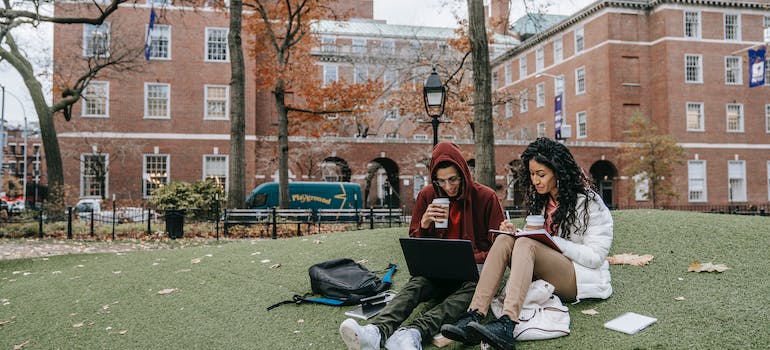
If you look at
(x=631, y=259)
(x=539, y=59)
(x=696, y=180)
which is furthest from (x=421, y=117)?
(x=631, y=259)

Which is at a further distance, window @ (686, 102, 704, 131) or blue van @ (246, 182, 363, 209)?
window @ (686, 102, 704, 131)

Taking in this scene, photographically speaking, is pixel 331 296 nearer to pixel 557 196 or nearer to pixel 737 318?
pixel 557 196

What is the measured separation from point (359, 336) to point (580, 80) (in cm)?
3800

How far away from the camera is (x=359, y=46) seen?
4300 cm

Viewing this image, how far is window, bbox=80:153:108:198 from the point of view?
29188 millimetres

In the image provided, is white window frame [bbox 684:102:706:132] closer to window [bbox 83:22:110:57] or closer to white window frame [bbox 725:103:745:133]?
white window frame [bbox 725:103:745:133]

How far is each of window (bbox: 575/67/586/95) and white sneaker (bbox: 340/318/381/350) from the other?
37.3 m

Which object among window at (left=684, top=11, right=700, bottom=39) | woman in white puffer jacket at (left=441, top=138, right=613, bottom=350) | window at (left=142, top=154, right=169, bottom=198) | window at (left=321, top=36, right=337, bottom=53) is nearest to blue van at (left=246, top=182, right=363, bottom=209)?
window at (left=142, top=154, right=169, bottom=198)

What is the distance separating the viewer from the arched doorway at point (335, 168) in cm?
3178

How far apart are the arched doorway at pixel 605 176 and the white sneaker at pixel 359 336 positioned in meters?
34.6

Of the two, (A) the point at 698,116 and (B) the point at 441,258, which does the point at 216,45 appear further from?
(A) the point at 698,116

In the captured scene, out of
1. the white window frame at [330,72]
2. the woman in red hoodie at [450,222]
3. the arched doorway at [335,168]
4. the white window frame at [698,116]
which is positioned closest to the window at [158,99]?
the arched doorway at [335,168]

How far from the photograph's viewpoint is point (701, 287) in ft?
15.4

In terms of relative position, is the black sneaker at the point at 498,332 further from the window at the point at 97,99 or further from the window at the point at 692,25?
the window at the point at 692,25
